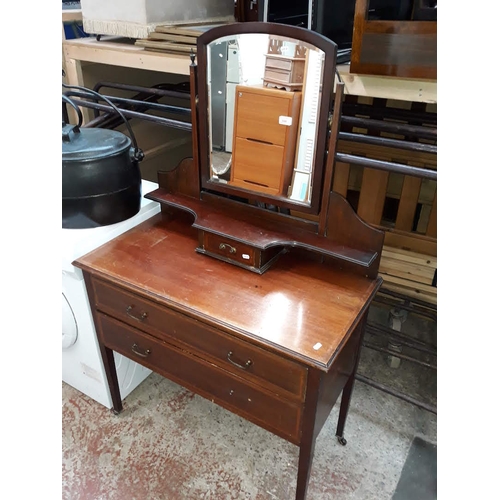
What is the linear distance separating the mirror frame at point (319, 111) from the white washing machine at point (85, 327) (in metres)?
0.35

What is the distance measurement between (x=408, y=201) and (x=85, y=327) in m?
1.40

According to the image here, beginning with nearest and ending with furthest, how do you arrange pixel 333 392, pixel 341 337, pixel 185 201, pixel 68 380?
pixel 341 337, pixel 333 392, pixel 185 201, pixel 68 380

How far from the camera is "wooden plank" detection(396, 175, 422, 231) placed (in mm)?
1773

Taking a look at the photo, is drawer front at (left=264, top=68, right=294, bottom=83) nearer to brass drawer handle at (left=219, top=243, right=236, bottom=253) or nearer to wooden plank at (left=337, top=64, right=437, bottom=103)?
wooden plank at (left=337, top=64, right=437, bottom=103)

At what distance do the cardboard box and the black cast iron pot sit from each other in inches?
21.9

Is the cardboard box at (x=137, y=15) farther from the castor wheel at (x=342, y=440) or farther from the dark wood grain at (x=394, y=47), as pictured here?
the castor wheel at (x=342, y=440)

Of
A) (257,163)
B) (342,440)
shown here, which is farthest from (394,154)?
(342,440)

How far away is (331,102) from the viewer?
1062 mm

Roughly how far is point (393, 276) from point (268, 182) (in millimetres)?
912

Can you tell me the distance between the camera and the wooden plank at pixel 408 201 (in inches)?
69.8

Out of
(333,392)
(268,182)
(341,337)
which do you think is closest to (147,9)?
(268,182)

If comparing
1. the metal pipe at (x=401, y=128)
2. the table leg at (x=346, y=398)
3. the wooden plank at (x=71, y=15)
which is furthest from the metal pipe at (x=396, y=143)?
the wooden plank at (x=71, y=15)

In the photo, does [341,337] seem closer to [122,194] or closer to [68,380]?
[122,194]

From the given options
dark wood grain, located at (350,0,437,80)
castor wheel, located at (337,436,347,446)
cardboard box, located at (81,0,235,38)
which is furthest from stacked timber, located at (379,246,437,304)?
cardboard box, located at (81,0,235,38)
